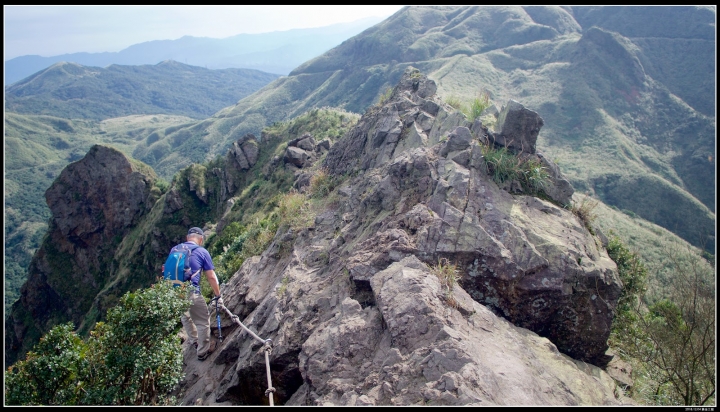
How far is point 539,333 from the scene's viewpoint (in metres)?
6.92

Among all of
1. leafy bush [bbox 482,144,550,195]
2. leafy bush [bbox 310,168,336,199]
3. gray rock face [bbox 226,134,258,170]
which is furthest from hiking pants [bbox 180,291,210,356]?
gray rock face [bbox 226,134,258,170]

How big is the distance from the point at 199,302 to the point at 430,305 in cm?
454

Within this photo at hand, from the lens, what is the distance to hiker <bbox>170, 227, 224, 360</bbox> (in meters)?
7.52

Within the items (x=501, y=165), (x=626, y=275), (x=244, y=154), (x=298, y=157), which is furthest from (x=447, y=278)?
(x=244, y=154)

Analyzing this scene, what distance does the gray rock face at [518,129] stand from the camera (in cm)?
913

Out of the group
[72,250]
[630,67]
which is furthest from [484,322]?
[630,67]

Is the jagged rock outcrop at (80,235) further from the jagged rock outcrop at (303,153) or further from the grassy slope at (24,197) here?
the jagged rock outcrop at (303,153)

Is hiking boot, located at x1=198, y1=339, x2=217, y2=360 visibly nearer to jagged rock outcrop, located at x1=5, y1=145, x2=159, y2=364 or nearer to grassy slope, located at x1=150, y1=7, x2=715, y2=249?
grassy slope, located at x1=150, y1=7, x2=715, y2=249

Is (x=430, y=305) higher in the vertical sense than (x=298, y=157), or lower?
higher

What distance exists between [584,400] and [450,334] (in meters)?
1.84

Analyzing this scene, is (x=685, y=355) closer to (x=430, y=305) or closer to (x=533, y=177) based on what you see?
(x=533, y=177)

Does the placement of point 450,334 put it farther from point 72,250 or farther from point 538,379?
point 72,250

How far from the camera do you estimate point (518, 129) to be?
30.1ft

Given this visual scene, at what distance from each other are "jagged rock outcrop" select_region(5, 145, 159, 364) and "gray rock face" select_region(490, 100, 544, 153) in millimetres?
43061
